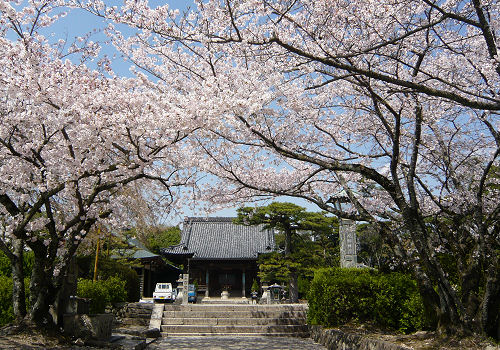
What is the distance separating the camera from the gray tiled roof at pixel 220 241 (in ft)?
96.2

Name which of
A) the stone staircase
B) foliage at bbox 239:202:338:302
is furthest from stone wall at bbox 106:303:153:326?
foliage at bbox 239:202:338:302

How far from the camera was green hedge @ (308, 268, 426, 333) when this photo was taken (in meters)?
8.29

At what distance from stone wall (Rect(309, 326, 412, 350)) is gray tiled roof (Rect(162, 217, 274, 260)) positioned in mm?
18697

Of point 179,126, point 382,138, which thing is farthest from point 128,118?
point 382,138

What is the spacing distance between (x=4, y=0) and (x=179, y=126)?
10.2 ft

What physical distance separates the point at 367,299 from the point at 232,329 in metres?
4.90

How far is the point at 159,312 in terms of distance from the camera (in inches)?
517

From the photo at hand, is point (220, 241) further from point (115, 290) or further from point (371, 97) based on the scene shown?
point (371, 97)

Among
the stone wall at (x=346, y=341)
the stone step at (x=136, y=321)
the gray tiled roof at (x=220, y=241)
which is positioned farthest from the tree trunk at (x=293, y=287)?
the gray tiled roof at (x=220, y=241)

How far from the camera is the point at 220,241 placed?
32.0m

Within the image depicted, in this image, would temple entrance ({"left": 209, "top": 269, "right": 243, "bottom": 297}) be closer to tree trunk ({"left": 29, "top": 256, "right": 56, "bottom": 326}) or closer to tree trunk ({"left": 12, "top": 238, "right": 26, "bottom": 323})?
tree trunk ({"left": 29, "top": 256, "right": 56, "bottom": 326})

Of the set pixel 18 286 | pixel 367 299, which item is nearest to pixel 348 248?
pixel 367 299

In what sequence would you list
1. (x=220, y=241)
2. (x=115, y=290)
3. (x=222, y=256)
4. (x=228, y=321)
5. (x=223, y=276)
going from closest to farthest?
1. (x=228, y=321)
2. (x=115, y=290)
3. (x=222, y=256)
4. (x=223, y=276)
5. (x=220, y=241)

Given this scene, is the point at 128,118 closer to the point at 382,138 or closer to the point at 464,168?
the point at 382,138
